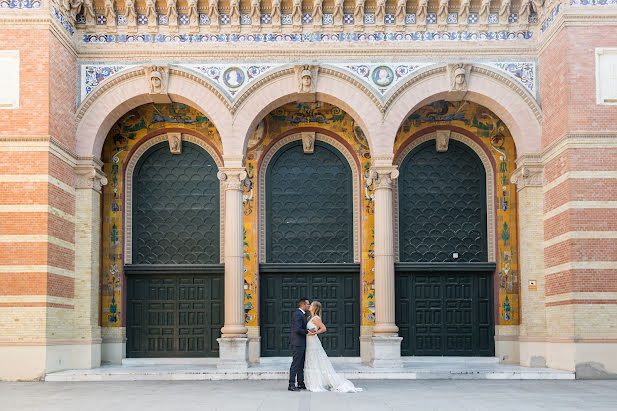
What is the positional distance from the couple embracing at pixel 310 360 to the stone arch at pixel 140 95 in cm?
674

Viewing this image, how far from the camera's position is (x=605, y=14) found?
19359 millimetres

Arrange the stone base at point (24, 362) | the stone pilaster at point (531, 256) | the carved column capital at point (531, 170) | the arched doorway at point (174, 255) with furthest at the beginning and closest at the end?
the arched doorway at point (174, 255)
the carved column capital at point (531, 170)
the stone pilaster at point (531, 256)
the stone base at point (24, 362)

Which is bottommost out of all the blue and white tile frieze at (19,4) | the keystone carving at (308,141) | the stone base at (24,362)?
the stone base at (24,362)

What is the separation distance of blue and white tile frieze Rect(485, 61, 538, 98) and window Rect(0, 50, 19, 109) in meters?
11.7

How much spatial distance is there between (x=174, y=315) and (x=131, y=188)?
372 centimetres

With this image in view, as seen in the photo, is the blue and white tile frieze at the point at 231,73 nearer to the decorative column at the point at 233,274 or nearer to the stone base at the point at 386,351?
the decorative column at the point at 233,274

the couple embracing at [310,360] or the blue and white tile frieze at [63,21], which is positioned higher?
the blue and white tile frieze at [63,21]

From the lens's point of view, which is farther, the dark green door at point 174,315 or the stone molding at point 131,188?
the stone molding at point 131,188

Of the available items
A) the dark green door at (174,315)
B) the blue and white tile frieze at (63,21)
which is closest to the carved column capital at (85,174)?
the dark green door at (174,315)

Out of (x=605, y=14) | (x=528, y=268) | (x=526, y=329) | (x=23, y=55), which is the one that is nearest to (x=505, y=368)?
(x=526, y=329)

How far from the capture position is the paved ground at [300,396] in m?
13.5

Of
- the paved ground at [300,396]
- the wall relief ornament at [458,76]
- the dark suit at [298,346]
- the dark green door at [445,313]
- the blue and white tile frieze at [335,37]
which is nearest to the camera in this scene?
the paved ground at [300,396]

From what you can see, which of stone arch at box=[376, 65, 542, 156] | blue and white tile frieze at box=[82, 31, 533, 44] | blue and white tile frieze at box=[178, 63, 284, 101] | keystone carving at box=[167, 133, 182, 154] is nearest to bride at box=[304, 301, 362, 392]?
stone arch at box=[376, 65, 542, 156]

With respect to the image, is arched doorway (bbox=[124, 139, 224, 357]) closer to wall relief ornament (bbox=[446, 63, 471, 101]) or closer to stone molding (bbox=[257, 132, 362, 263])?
stone molding (bbox=[257, 132, 362, 263])
